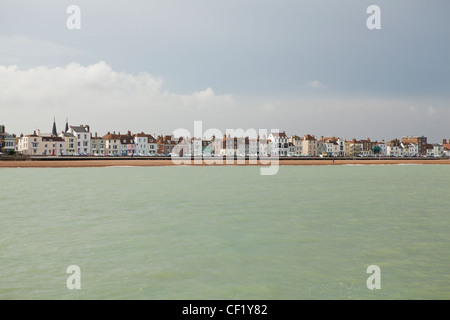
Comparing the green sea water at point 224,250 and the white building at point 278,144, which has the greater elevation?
the white building at point 278,144

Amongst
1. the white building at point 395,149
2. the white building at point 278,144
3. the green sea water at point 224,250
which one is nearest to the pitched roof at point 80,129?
the white building at point 278,144

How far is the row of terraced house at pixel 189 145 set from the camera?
11312 centimetres

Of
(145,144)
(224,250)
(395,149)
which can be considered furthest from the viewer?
(395,149)

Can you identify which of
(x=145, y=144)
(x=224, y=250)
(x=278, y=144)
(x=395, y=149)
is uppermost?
(x=145, y=144)

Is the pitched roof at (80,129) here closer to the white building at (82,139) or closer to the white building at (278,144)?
the white building at (82,139)

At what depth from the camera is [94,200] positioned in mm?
23625

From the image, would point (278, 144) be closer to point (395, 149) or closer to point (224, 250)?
point (395, 149)

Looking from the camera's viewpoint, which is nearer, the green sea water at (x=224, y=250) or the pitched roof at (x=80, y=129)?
the green sea water at (x=224, y=250)

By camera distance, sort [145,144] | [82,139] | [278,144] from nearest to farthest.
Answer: [82,139] → [145,144] → [278,144]

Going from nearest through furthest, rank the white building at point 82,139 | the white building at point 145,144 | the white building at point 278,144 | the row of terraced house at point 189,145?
the row of terraced house at point 189,145
the white building at point 82,139
the white building at point 145,144
the white building at point 278,144

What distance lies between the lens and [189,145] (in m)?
147

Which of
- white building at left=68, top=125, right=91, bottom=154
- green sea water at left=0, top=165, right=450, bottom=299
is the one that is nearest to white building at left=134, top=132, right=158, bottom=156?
white building at left=68, top=125, right=91, bottom=154

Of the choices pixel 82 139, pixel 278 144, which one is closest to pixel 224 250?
pixel 82 139
